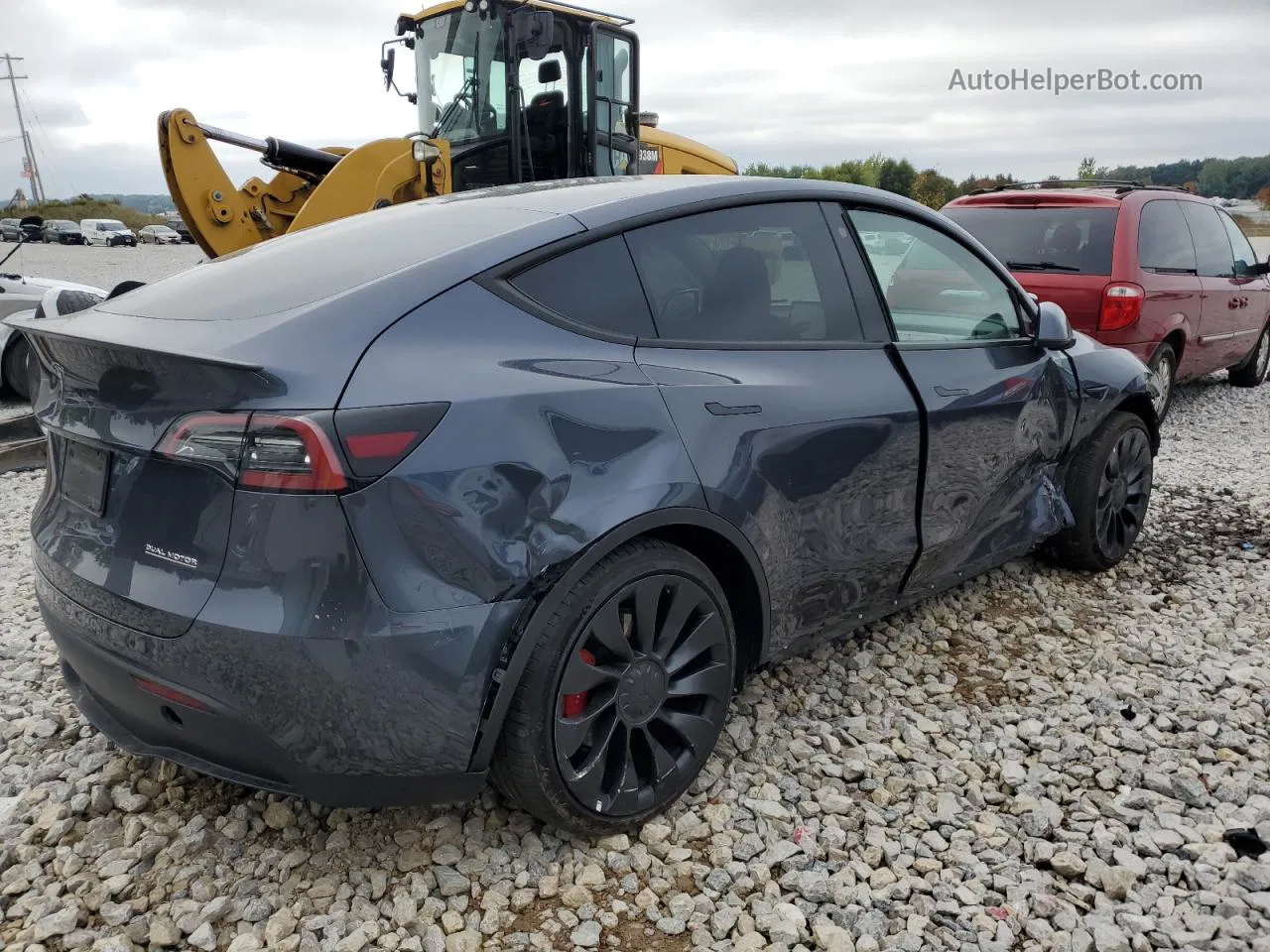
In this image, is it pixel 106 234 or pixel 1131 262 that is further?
pixel 106 234

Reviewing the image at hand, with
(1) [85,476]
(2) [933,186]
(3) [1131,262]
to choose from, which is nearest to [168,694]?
(1) [85,476]

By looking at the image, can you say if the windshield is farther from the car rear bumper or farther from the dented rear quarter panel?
the car rear bumper

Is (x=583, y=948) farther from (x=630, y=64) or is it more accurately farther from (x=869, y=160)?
(x=869, y=160)

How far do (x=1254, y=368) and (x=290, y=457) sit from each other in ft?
33.6

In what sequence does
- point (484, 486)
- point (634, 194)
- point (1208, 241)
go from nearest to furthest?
1. point (484, 486)
2. point (634, 194)
3. point (1208, 241)

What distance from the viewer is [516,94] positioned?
8453mm

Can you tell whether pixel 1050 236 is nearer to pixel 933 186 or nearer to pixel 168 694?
pixel 168 694

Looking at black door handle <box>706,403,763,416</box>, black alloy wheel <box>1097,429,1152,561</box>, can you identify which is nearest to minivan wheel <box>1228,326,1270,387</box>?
black alloy wheel <box>1097,429,1152,561</box>

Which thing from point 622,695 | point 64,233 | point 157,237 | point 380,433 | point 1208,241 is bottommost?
point 157,237

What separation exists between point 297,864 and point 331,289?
142 centimetres

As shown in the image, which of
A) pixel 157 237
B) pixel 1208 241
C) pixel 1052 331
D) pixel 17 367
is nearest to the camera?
pixel 1052 331

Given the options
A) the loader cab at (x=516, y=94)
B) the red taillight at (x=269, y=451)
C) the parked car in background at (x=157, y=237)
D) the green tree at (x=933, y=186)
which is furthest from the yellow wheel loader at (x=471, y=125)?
the parked car in background at (x=157, y=237)

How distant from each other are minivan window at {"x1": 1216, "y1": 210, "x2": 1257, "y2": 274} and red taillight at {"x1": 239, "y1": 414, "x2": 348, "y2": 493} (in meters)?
8.89

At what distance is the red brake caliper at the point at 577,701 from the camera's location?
7.79ft
